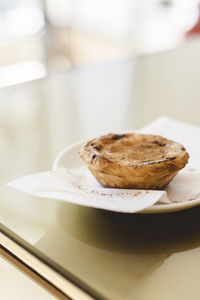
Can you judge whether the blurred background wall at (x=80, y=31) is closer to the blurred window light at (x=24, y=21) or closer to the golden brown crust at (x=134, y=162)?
the blurred window light at (x=24, y=21)

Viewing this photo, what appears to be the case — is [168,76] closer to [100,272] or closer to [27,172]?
[27,172]

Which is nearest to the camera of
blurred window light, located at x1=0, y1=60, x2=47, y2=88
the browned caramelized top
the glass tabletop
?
the glass tabletop

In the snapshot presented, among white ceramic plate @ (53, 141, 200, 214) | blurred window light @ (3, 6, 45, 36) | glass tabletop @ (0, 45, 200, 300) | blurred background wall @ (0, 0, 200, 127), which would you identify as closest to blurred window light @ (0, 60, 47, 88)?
blurred background wall @ (0, 0, 200, 127)

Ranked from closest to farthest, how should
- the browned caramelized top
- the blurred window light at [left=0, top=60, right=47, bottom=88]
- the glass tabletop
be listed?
the glass tabletop → the browned caramelized top → the blurred window light at [left=0, top=60, right=47, bottom=88]

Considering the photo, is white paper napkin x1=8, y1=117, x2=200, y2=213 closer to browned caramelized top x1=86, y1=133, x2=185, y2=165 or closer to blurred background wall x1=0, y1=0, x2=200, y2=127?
browned caramelized top x1=86, y1=133, x2=185, y2=165

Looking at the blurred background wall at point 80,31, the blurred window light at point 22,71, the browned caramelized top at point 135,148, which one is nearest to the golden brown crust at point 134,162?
the browned caramelized top at point 135,148

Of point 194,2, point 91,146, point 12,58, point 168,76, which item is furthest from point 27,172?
point 12,58

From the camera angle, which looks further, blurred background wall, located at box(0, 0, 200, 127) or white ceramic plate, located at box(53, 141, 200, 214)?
blurred background wall, located at box(0, 0, 200, 127)
